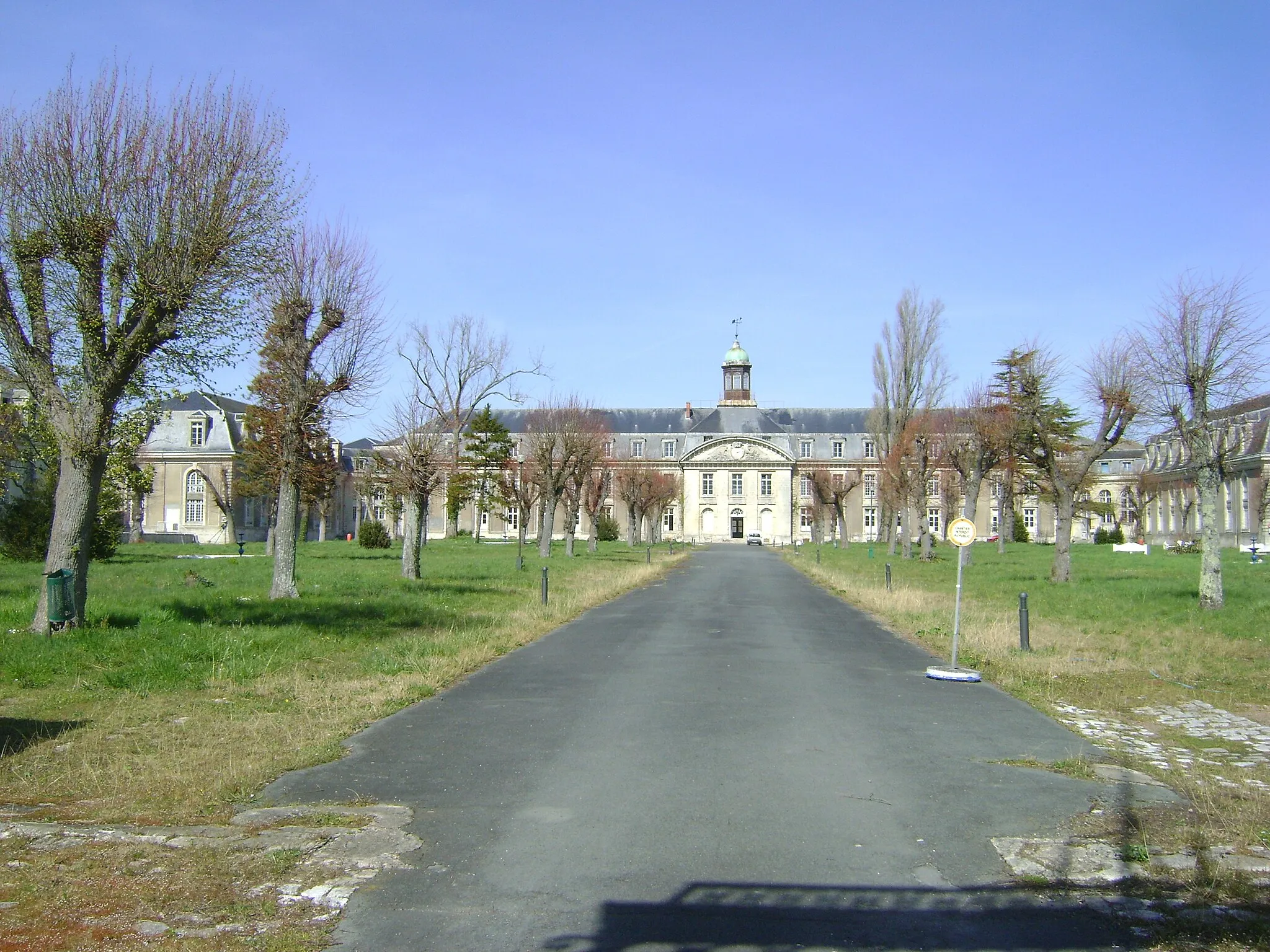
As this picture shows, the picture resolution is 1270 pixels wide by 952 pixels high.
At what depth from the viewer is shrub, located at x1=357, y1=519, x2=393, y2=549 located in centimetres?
5641

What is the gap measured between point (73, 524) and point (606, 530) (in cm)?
7160

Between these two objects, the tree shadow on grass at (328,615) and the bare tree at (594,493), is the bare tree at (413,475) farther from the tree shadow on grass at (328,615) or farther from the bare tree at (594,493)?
the bare tree at (594,493)

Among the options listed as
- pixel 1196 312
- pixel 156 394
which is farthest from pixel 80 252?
pixel 1196 312

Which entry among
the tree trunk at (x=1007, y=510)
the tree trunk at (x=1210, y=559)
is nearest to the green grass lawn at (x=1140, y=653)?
the tree trunk at (x=1210, y=559)

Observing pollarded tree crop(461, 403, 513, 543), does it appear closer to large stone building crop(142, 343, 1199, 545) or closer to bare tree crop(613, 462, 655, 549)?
bare tree crop(613, 462, 655, 549)

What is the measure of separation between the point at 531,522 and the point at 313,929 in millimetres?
89453

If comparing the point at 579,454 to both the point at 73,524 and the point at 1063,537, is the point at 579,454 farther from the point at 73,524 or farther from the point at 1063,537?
the point at 73,524

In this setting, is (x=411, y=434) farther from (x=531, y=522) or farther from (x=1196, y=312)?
(x=531, y=522)

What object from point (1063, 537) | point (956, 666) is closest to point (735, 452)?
point (1063, 537)

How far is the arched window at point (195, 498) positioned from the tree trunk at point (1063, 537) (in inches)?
2387

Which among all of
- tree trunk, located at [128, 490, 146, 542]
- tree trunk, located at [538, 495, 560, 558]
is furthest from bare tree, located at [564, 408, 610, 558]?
tree trunk, located at [128, 490, 146, 542]

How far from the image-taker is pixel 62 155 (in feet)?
41.4

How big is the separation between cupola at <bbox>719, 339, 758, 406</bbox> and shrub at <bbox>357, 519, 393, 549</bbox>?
5384 cm

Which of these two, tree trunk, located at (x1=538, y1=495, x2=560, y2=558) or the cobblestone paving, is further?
tree trunk, located at (x1=538, y1=495, x2=560, y2=558)
